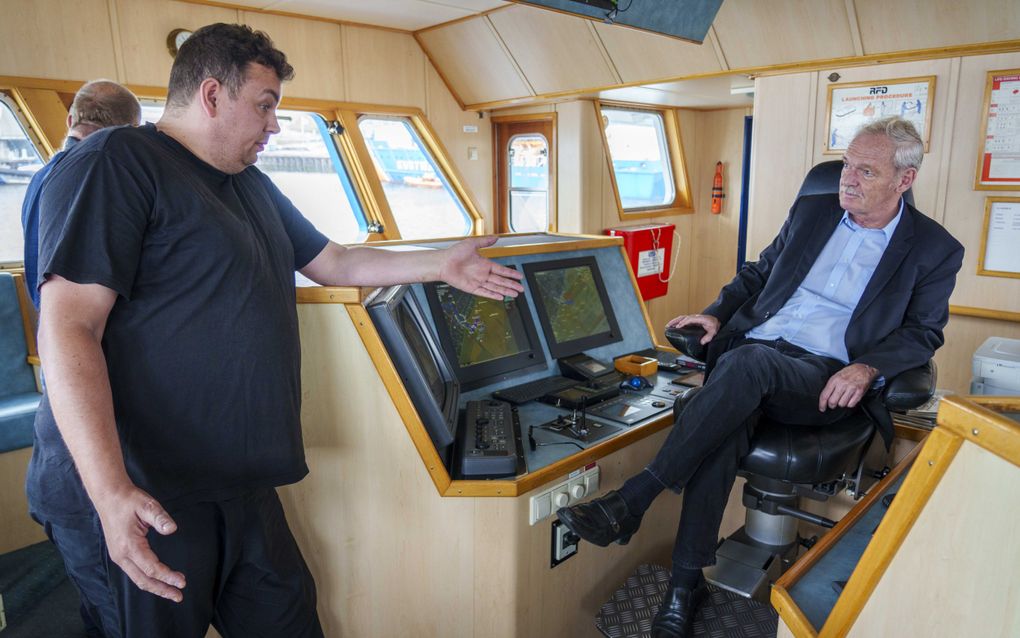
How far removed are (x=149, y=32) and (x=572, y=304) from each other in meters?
3.15

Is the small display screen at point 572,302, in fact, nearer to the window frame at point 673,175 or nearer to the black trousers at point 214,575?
the black trousers at point 214,575

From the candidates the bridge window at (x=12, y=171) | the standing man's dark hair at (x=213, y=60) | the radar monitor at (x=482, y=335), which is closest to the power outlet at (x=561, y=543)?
the radar monitor at (x=482, y=335)

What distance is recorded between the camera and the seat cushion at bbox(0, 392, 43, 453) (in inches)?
111

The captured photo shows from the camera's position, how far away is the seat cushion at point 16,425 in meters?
2.83

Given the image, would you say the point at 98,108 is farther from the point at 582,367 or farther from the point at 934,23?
the point at 934,23

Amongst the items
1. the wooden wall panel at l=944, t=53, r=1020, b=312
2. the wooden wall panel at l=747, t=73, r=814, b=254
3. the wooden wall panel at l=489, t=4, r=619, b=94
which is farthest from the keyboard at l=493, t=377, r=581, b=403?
the wooden wall panel at l=489, t=4, r=619, b=94

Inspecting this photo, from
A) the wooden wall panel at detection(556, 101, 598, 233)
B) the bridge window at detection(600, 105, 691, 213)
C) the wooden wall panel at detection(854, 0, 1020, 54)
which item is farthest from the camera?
the bridge window at detection(600, 105, 691, 213)

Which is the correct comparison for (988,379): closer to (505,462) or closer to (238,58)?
(505,462)

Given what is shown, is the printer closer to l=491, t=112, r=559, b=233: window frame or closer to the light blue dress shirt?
the light blue dress shirt

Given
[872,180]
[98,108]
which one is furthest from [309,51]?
[872,180]

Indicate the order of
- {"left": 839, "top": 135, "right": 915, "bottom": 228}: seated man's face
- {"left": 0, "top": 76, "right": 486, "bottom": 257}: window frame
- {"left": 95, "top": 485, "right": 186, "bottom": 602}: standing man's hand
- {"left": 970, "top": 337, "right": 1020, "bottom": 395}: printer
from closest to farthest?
{"left": 95, "top": 485, "right": 186, "bottom": 602}: standing man's hand
{"left": 839, "top": 135, "right": 915, "bottom": 228}: seated man's face
{"left": 970, "top": 337, "right": 1020, "bottom": 395}: printer
{"left": 0, "top": 76, "right": 486, "bottom": 257}: window frame

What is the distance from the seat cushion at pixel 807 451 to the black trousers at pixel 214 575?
124cm

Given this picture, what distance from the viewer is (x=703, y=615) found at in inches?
77.3

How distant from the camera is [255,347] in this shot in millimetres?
1349
